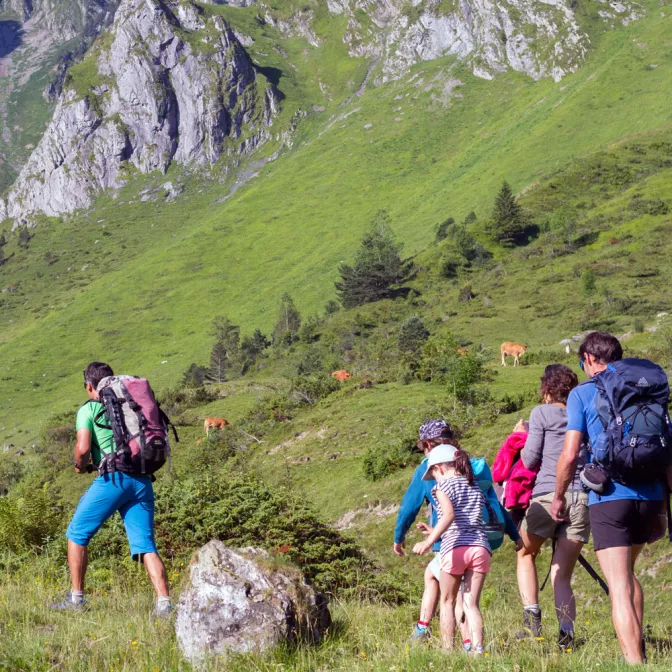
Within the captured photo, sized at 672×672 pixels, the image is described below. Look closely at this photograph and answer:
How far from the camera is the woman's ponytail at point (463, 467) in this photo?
5.61m

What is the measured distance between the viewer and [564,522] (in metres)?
6.08

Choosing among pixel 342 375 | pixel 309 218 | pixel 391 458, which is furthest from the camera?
pixel 309 218

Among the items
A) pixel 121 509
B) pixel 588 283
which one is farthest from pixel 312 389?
pixel 121 509

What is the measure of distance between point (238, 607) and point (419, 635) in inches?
62.8

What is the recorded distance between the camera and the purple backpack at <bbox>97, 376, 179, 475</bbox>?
5.93m

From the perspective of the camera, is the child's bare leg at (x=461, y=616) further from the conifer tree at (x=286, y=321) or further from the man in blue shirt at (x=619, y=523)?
the conifer tree at (x=286, y=321)

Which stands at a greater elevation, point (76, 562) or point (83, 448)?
point (83, 448)

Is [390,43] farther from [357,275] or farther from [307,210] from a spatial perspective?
[357,275]

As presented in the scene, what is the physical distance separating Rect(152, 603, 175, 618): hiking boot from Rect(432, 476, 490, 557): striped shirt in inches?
86.8

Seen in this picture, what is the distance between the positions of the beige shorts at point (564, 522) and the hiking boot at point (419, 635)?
49.4 inches

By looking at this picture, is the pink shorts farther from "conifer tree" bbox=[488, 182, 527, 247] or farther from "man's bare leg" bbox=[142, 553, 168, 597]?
"conifer tree" bbox=[488, 182, 527, 247]

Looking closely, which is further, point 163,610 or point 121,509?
point 121,509

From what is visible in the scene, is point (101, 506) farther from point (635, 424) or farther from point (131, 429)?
point (635, 424)

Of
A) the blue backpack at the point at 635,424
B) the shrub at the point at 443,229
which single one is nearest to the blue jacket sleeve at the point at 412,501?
the blue backpack at the point at 635,424
